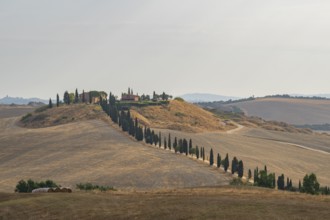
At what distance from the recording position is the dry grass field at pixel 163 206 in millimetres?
35906

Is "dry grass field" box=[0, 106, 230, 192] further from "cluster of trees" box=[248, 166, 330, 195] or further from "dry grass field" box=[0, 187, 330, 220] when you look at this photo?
"dry grass field" box=[0, 187, 330, 220]

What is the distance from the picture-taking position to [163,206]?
131 ft

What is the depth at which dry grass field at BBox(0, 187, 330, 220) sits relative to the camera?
35906mm

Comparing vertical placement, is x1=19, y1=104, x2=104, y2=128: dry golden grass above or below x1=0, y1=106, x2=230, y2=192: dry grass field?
above

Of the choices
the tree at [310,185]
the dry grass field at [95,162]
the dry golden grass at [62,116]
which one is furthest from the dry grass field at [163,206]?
the dry golden grass at [62,116]

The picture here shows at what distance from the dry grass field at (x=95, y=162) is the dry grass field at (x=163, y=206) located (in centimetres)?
3424

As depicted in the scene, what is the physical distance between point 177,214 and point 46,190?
21977 millimetres

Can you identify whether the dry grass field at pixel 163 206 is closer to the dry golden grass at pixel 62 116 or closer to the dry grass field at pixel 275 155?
the dry grass field at pixel 275 155

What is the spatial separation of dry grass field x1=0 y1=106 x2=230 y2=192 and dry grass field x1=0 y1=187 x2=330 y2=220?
3424cm

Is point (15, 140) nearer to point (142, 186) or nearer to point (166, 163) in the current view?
point (166, 163)

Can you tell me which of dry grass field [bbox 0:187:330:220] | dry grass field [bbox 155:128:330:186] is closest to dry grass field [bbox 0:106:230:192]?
dry grass field [bbox 155:128:330:186]

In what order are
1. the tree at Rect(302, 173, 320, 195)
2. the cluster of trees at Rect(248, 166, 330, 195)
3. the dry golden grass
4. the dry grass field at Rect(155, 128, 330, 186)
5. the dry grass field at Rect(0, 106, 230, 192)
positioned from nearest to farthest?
the tree at Rect(302, 173, 320, 195) → the cluster of trees at Rect(248, 166, 330, 195) → the dry grass field at Rect(0, 106, 230, 192) → the dry grass field at Rect(155, 128, 330, 186) → the dry golden grass

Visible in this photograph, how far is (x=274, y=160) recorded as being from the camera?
128125mm

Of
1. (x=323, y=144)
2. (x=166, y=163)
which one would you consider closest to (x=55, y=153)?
(x=166, y=163)
